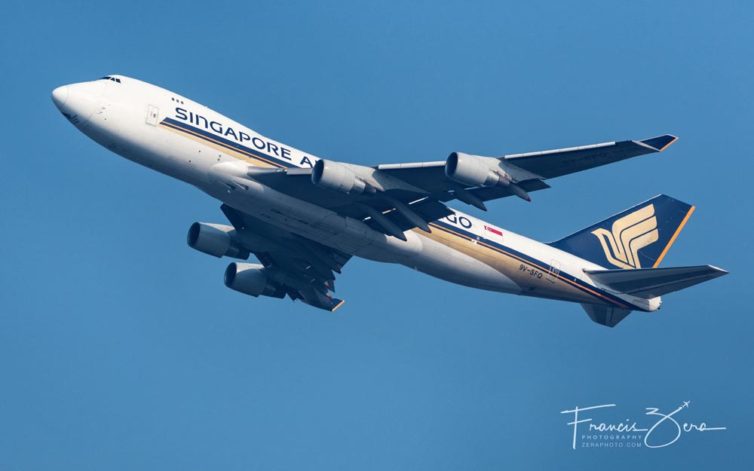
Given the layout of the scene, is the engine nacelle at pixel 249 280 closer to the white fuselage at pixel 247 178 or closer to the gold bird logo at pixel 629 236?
the white fuselage at pixel 247 178

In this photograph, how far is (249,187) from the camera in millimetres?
39281

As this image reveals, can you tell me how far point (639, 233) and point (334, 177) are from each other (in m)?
19.3

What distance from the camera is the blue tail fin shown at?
49250 mm

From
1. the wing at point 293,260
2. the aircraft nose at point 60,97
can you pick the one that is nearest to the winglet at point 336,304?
the wing at point 293,260

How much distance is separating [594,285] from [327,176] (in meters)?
14.9

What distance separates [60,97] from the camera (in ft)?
127

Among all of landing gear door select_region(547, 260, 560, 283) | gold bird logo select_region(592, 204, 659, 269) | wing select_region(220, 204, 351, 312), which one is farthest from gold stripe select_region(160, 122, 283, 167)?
gold bird logo select_region(592, 204, 659, 269)

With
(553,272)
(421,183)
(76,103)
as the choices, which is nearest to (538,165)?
(421,183)

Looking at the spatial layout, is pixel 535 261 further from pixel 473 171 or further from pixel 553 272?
pixel 473 171

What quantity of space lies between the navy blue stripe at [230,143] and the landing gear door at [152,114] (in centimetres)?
32

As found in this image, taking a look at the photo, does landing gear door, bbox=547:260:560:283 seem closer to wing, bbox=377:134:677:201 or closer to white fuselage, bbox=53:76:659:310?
white fuselage, bbox=53:76:659:310

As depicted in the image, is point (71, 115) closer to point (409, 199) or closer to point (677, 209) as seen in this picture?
point (409, 199)

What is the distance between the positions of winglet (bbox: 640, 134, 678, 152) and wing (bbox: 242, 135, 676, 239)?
0.13 ft

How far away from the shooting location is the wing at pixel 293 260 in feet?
154
